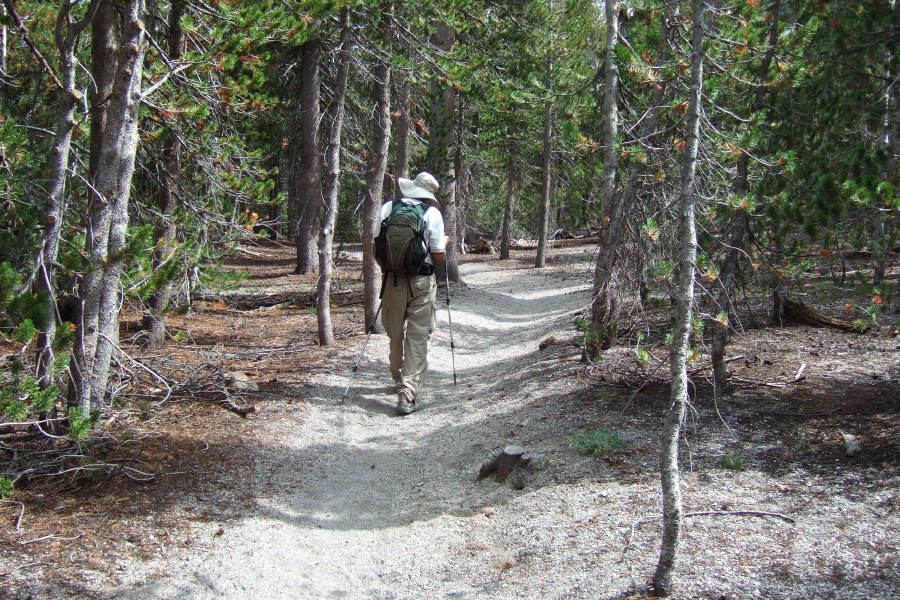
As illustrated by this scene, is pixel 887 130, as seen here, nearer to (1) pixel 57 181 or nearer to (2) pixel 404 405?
(2) pixel 404 405

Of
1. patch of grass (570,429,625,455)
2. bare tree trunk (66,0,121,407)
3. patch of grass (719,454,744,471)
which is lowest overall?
patch of grass (570,429,625,455)

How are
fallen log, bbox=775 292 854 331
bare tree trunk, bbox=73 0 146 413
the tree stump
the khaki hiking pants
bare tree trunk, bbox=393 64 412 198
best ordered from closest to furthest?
1. bare tree trunk, bbox=73 0 146 413
2. the tree stump
3. the khaki hiking pants
4. fallen log, bbox=775 292 854 331
5. bare tree trunk, bbox=393 64 412 198

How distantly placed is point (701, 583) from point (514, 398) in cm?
425

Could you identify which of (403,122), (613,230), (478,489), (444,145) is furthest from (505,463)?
(444,145)

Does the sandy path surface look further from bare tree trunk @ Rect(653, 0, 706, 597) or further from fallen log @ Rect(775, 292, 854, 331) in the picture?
fallen log @ Rect(775, 292, 854, 331)

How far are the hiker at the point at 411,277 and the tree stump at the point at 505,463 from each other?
2.05m

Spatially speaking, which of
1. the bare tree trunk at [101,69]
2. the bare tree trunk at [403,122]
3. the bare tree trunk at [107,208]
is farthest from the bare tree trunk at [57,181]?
the bare tree trunk at [403,122]

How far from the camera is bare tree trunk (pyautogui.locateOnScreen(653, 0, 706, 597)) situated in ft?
11.5

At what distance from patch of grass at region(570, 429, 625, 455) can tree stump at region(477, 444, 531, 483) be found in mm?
475

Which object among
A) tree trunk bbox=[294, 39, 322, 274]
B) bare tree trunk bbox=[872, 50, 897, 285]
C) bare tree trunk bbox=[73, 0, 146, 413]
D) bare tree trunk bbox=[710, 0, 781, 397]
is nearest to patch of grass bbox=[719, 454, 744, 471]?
bare tree trunk bbox=[710, 0, 781, 397]

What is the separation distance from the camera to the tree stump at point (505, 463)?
552 centimetres

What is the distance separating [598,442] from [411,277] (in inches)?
116

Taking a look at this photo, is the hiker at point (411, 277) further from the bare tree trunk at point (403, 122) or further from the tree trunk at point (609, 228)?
the bare tree trunk at point (403, 122)

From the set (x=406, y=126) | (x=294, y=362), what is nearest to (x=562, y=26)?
(x=406, y=126)
